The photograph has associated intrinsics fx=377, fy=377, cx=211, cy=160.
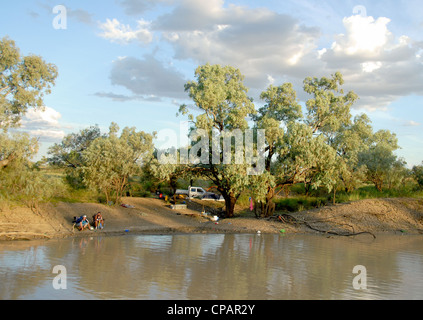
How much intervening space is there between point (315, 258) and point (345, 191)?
21.1 meters

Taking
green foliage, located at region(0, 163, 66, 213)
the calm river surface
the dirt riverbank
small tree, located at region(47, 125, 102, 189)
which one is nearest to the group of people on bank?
the dirt riverbank

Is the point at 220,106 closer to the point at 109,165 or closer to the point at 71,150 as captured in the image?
the point at 109,165

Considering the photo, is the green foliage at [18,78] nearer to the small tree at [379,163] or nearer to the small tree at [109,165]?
the small tree at [109,165]

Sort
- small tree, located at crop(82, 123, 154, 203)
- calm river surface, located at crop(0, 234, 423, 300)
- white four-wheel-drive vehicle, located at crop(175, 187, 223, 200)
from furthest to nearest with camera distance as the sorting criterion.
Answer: white four-wheel-drive vehicle, located at crop(175, 187, 223, 200)
small tree, located at crop(82, 123, 154, 203)
calm river surface, located at crop(0, 234, 423, 300)

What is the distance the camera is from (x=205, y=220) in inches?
1022

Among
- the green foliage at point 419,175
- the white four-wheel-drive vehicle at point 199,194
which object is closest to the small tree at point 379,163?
the green foliage at point 419,175

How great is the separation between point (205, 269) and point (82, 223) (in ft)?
30.9

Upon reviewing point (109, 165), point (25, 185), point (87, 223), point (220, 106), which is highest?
point (220, 106)

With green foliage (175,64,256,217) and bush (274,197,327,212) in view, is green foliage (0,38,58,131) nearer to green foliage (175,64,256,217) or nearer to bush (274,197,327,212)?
green foliage (175,64,256,217)

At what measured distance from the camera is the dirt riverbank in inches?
776

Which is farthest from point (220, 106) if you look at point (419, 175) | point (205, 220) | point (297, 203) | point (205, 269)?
point (419, 175)

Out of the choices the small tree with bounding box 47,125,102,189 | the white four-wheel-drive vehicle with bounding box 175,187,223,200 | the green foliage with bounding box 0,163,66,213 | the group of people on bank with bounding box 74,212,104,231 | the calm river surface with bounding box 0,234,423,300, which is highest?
the small tree with bounding box 47,125,102,189

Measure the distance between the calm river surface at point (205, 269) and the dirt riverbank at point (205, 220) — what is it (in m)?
2.36

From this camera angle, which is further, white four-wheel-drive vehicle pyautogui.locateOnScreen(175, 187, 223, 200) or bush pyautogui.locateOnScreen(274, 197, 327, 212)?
white four-wheel-drive vehicle pyautogui.locateOnScreen(175, 187, 223, 200)
